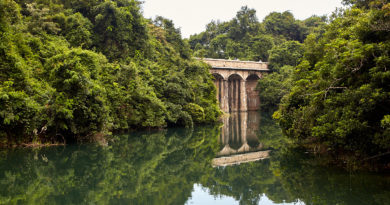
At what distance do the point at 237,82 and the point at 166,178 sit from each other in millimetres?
39054

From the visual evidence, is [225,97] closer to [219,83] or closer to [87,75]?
[219,83]

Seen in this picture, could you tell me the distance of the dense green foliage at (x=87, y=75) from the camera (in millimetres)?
14070

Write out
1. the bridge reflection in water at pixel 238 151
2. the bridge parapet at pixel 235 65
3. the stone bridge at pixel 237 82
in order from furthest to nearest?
1. the stone bridge at pixel 237 82
2. the bridge parapet at pixel 235 65
3. the bridge reflection in water at pixel 238 151

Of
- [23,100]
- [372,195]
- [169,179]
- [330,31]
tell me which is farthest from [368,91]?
[23,100]

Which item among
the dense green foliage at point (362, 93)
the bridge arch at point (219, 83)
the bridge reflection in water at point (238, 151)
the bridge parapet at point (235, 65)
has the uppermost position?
the bridge parapet at point (235, 65)

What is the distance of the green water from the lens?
761 cm

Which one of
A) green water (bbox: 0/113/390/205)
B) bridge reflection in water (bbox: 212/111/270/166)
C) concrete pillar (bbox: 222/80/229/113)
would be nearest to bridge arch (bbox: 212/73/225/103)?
concrete pillar (bbox: 222/80/229/113)

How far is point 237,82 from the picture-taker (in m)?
48.0

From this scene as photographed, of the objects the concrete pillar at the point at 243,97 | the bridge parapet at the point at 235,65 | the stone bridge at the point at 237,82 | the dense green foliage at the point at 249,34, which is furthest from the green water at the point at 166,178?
Result: the dense green foliage at the point at 249,34

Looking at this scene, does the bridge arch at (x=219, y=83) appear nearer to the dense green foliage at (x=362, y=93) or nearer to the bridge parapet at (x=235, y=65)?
the bridge parapet at (x=235, y=65)

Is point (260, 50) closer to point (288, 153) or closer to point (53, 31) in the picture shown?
point (53, 31)

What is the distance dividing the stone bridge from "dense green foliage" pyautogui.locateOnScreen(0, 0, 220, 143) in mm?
12800

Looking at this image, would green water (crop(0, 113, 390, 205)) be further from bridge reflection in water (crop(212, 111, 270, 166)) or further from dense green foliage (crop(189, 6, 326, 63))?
dense green foliage (crop(189, 6, 326, 63))

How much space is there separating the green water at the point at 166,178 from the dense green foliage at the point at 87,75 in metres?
1.38
